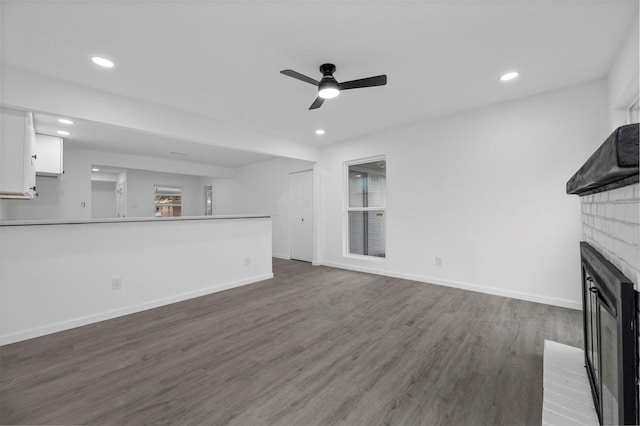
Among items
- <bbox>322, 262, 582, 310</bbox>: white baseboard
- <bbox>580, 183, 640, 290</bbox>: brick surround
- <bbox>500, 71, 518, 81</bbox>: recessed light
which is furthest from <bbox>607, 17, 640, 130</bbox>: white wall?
<bbox>322, 262, 582, 310</bbox>: white baseboard

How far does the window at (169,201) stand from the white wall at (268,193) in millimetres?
1981

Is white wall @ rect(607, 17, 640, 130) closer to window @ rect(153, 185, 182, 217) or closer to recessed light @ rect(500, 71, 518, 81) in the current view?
recessed light @ rect(500, 71, 518, 81)

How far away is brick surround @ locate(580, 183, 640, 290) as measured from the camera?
0.85 m

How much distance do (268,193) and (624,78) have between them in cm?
629

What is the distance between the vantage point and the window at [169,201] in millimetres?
8812

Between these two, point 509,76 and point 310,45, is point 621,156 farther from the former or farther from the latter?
point 509,76

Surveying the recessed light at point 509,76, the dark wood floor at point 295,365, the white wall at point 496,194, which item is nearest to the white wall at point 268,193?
the white wall at point 496,194

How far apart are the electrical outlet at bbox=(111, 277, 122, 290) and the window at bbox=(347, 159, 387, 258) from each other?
3791 mm

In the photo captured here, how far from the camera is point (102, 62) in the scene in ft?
7.80

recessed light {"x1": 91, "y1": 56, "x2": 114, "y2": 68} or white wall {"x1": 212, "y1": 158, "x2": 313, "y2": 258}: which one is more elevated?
recessed light {"x1": 91, "y1": 56, "x2": 114, "y2": 68}

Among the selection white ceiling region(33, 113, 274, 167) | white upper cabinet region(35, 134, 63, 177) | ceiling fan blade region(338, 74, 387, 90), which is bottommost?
white upper cabinet region(35, 134, 63, 177)

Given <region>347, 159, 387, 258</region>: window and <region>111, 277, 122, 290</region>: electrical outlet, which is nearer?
<region>111, 277, 122, 290</region>: electrical outlet

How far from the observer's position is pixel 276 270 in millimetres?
5215

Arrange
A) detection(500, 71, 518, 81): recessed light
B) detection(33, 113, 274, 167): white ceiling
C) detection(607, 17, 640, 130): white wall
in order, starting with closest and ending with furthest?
detection(607, 17, 640, 130): white wall < detection(500, 71, 518, 81): recessed light < detection(33, 113, 274, 167): white ceiling
